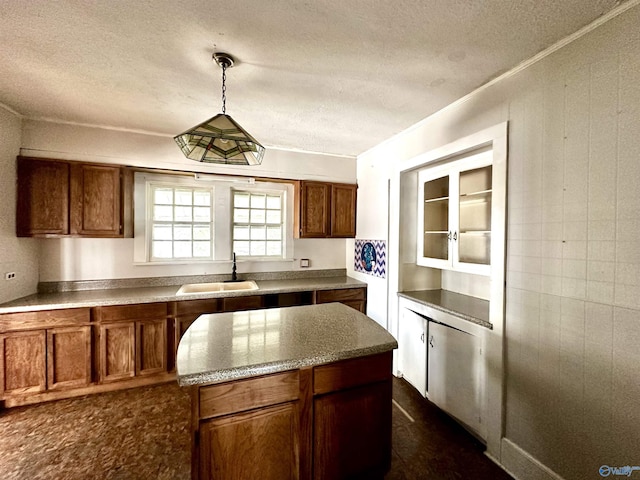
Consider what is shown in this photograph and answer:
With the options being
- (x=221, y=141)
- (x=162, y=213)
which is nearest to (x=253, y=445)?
(x=221, y=141)

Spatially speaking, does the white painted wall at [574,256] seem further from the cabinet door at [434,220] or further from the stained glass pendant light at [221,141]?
the stained glass pendant light at [221,141]

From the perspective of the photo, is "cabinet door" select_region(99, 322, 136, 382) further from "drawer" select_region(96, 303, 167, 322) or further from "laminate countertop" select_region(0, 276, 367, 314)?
"laminate countertop" select_region(0, 276, 367, 314)

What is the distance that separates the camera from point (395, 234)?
2.80 m

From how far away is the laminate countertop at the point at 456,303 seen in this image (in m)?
1.93

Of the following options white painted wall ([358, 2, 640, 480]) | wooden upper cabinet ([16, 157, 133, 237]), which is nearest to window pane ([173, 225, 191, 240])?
wooden upper cabinet ([16, 157, 133, 237])

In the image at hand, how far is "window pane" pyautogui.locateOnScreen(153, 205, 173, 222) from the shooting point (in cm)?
309

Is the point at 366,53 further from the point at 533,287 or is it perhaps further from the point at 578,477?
the point at 578,477

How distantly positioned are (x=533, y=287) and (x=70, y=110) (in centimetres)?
390

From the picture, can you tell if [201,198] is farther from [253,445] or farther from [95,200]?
[253,445]

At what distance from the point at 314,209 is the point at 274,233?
649 millimetres

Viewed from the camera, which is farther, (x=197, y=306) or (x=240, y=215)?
(x=240, y=215)

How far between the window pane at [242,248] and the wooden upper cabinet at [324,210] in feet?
2.20

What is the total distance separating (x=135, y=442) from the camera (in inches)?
75.8

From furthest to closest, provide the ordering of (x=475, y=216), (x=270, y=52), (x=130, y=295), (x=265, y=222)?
(x=265, y=222)
(x=130, y=295)
(x=475, y=216)
(x=270, y=52)
